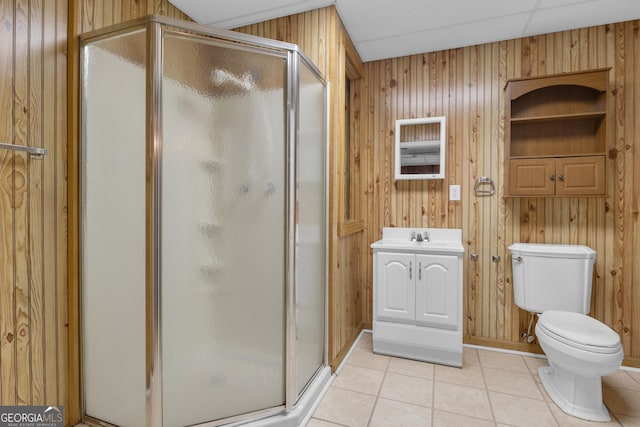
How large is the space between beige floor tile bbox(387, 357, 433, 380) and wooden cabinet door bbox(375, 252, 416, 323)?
0.95 feet

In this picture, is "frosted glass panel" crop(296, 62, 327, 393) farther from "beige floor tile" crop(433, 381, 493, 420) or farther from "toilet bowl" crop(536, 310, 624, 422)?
"toilet bowl" crop(536, 310, 624, 422)

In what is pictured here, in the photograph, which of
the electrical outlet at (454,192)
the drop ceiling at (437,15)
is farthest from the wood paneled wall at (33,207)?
the electrical outlet at (454,192)

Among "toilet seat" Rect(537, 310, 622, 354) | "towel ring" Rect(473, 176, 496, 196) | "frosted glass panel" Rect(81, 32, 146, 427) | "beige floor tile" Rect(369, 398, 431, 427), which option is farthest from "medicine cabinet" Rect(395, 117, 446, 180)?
"frosted glass panel" Rect(81, 32, 146, 427)

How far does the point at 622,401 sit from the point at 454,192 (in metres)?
1.56

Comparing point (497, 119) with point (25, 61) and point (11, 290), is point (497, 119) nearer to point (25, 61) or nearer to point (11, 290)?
point (25, 61)

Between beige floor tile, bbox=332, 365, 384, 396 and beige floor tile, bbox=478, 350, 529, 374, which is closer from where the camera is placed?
beige floor tile, bbox=332, 365, 384, 396

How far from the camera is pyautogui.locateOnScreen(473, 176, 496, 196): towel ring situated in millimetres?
2449

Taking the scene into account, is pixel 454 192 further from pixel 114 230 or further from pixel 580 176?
pixel 114 230

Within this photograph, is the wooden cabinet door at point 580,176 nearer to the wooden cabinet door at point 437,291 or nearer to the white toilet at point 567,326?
the white toilet at point 567,326

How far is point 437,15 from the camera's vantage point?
2.10 m

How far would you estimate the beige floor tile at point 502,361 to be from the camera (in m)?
2.18

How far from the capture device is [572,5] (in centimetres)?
199

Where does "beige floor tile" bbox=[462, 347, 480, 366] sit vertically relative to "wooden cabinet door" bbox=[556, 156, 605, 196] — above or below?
below

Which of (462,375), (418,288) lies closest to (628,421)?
(462,375)
